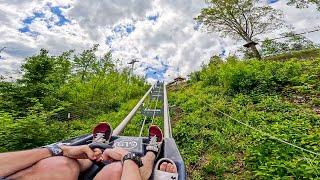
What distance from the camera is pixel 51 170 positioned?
2357 millimetres

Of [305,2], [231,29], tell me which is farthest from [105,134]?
[231,29]

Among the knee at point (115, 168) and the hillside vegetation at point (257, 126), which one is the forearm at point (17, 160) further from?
the hillside vegetation at point (257, 126)

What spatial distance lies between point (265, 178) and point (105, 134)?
2.02 metres

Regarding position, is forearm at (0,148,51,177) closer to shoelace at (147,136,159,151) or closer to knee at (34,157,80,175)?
knee at (34,157,80,175)

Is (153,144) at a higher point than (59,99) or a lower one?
lower

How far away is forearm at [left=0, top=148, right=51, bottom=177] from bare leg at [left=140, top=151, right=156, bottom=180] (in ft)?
2.60

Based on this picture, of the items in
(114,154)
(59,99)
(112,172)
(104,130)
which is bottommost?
(112,172)

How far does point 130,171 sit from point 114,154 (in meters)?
0.48

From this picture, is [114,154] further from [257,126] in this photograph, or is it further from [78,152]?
[257,126]

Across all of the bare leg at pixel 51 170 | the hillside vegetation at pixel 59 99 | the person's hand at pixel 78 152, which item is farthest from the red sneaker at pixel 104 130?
the hillside vegetation at pixel 59 99

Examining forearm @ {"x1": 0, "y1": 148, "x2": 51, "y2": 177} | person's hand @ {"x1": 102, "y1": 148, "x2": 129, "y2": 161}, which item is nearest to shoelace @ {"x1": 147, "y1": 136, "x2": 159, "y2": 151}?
person's hand @ {"x1": 102, "y1": 148, "x2": 129, "y2": 161}

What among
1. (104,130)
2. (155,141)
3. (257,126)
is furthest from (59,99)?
(155,141)

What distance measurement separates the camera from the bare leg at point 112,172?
251 cm

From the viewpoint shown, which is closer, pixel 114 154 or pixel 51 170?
pixel 51 170
